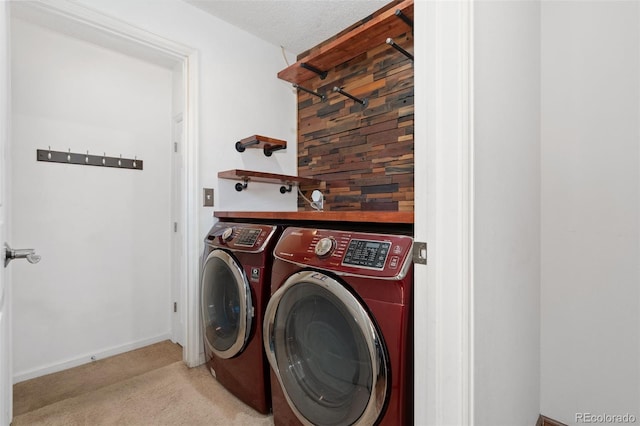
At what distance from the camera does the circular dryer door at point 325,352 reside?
97cm

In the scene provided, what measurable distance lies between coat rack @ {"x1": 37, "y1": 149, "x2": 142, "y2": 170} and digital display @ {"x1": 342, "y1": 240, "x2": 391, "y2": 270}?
6.99ft

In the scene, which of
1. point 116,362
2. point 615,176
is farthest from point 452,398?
point 116,362

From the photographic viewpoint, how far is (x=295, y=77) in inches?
96.7

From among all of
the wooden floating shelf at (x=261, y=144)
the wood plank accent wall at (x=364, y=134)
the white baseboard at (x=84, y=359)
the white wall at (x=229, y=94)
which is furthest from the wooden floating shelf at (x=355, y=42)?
the white baseboard at (x=84, y=359)

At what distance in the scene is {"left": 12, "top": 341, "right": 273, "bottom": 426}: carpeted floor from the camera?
4.96ft

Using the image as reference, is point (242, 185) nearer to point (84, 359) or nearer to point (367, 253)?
point (367, 253)

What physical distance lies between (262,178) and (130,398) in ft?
5.17

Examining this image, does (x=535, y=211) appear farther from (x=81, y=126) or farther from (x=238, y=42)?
(x=81, y=126)

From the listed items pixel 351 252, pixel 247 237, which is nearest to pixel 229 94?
pixel 247 237

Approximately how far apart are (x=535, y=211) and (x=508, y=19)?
790 mm

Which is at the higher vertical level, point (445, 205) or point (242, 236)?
point (445, 205)

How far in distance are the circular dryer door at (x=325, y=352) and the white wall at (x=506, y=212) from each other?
1.02 ft

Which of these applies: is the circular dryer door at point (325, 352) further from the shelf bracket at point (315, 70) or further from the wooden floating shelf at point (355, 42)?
the shelf bracket at point (315, 70)

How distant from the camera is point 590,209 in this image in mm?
1287
